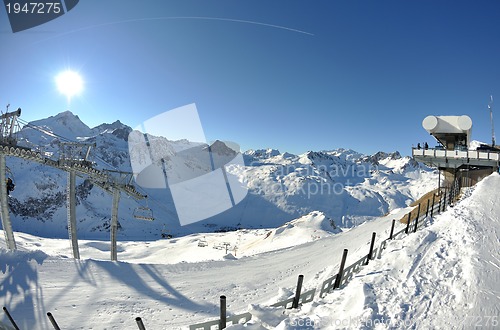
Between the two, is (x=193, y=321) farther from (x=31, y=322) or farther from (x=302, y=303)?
(x=31, y=322)

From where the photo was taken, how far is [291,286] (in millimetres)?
17656

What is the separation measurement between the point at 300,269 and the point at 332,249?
5772 millimetres

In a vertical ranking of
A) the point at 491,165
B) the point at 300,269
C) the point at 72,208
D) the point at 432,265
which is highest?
the point at 491,165

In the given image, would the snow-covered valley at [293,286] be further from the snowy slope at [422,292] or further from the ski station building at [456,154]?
the ski station building at [456,154]

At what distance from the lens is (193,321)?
13.4 metres

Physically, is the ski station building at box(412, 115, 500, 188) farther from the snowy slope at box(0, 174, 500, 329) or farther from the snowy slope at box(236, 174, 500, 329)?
the snowy slope at box(236, 174, 500, 329)

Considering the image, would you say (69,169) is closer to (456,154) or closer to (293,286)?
(293,286)

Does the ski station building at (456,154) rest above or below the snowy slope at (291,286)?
above

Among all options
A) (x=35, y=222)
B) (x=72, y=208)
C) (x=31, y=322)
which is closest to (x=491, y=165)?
(x=31, y=322)

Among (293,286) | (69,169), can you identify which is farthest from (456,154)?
(69,169)

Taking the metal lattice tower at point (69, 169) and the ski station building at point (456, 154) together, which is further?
the ski station building at point (456, 154)

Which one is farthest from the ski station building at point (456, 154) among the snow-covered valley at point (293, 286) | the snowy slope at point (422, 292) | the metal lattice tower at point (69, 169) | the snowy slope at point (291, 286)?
the metal lattice tower at point (69, 169)

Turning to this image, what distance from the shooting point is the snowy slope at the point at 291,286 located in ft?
28.1

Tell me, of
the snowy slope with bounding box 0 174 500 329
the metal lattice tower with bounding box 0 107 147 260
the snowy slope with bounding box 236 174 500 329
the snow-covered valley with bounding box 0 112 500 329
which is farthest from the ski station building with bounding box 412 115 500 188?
the metal lattice tower with bounding box 0 107 147 260
